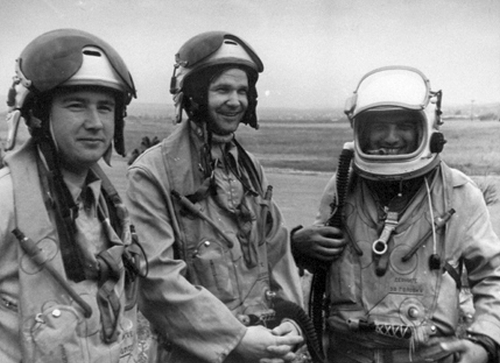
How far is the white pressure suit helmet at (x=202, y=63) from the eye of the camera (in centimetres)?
307

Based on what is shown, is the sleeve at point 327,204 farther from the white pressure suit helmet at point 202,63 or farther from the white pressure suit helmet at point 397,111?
the white pressure suit helmet at point 202,63

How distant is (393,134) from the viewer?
126 inches

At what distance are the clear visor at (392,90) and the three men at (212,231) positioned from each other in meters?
0.56

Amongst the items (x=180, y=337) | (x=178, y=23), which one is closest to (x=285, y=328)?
(x=180, y=337)

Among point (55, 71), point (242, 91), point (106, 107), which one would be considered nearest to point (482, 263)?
point (242, 91)

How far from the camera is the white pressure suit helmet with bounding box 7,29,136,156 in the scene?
2314mm

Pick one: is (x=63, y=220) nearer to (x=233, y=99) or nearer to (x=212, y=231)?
(x=212, y=231)

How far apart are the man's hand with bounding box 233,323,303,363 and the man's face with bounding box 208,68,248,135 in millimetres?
971

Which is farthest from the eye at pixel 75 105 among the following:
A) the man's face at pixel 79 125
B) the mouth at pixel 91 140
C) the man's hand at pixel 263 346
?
the man's hand at pixel 263 346

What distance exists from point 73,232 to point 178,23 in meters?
3.98

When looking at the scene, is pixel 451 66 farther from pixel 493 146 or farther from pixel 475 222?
pixel 475 222

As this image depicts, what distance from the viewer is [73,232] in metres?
2.32

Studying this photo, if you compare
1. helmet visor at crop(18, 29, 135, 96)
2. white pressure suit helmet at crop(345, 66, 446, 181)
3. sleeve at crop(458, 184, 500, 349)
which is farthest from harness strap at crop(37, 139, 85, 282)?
sleeve at crop(458, 184, 500, 349)

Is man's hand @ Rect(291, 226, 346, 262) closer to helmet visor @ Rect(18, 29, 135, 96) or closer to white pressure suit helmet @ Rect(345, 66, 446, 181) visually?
white pressure suit helmet @ Rect(345, 66, 446, 181)
